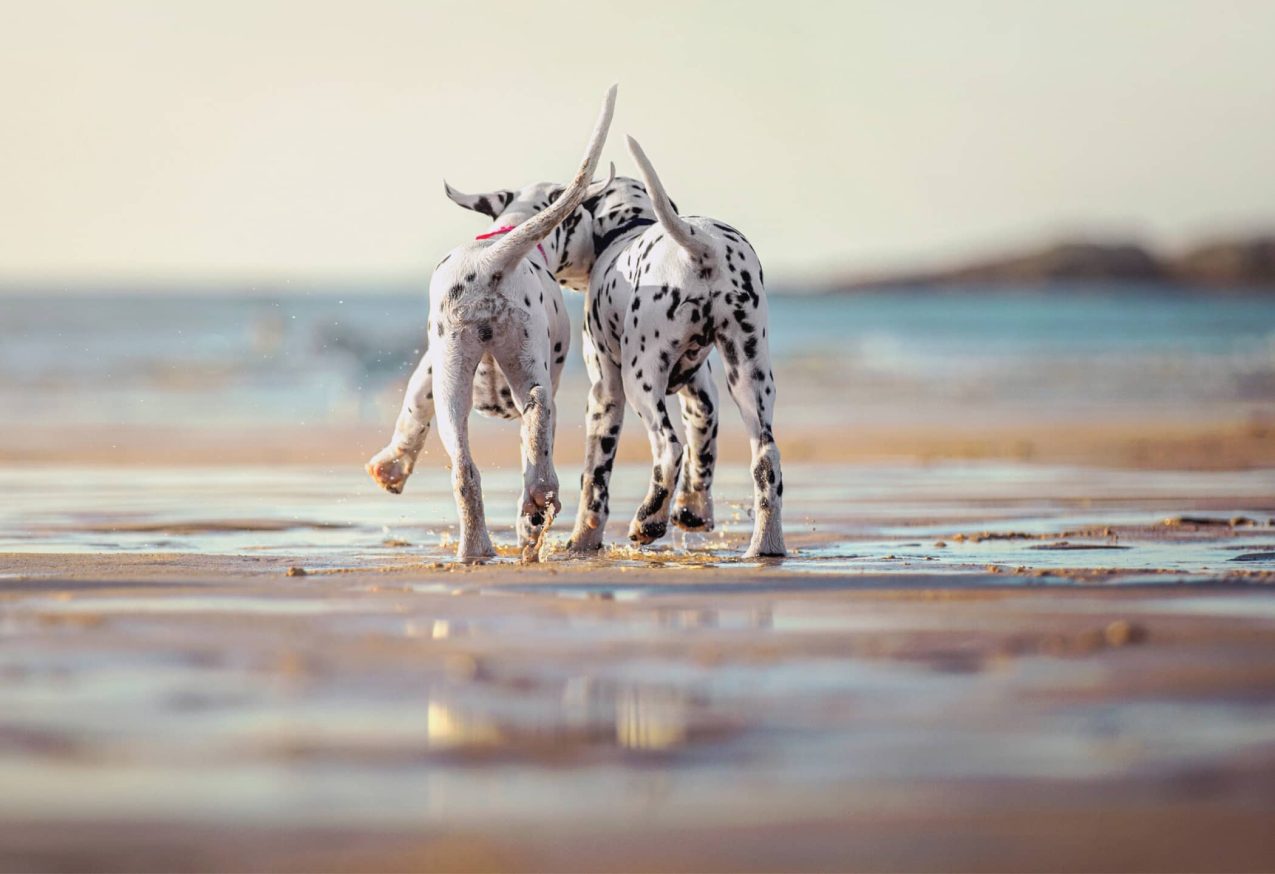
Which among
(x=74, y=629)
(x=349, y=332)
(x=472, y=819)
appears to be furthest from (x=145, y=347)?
(x=472, y=819)

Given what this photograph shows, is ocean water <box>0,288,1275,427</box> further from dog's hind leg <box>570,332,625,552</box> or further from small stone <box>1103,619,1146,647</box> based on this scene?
small stone <box>1103,619,1146,647</box>

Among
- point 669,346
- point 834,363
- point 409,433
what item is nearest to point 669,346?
point 669,346

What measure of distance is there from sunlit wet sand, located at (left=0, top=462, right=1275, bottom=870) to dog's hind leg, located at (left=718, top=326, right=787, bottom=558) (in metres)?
→ 0.20

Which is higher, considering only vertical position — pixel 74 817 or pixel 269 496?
pixel 269 496

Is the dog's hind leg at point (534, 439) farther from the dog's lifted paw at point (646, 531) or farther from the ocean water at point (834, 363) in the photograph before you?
the ocean water at point (834, 363)

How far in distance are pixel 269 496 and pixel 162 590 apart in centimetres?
536

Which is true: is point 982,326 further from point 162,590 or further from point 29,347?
point 162,590

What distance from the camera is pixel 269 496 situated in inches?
480

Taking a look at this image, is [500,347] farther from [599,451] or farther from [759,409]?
[759,409]

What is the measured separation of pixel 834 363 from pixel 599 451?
74.4ft

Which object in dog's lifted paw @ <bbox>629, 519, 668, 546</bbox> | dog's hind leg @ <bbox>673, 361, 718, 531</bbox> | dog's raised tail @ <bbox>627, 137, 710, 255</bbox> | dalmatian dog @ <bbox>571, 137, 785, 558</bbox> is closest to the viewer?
dog's raised tail @ <bbox>627, 137, 710, 255</bbox>

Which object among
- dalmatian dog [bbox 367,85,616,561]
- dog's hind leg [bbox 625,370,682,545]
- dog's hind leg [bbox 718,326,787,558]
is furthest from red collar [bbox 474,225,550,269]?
dog's hind leg [bbox 718,326,787,558]

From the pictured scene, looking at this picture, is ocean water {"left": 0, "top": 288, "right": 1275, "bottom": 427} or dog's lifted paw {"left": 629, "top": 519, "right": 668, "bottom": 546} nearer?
dog's lifted paw {"left": 629, "top": 519, "right": 668, "bottom": 546}

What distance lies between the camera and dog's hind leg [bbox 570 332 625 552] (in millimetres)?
8312
